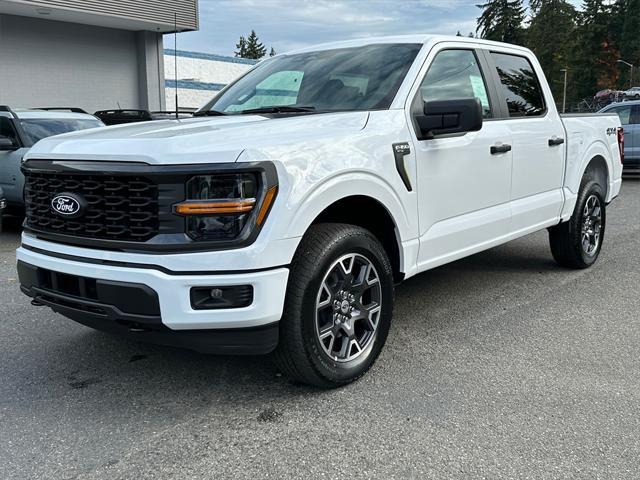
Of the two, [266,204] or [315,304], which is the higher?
[266,204]

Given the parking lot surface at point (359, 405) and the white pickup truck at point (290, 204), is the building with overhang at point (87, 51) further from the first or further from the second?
the parking lot surface at point (359, 405)

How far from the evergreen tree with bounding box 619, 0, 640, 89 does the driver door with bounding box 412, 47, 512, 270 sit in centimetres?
7548

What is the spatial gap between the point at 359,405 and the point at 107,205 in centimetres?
159

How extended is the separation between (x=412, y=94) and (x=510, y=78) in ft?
4.97

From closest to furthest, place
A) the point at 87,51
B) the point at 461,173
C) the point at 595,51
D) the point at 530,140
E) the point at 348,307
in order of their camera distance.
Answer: the point at 348,307 < the point at 461,173 < the point at 530,140 < the point at 87,51 < the point at 595,51

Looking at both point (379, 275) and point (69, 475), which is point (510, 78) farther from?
point (69, 475)

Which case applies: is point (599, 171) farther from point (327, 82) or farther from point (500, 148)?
point (327, 82)

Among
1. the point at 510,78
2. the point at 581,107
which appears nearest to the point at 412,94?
the point at 510,78

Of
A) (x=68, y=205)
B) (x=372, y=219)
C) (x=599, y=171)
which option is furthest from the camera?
(x=599, y=171)

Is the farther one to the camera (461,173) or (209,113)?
(209,113)

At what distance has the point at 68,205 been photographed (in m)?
3.13

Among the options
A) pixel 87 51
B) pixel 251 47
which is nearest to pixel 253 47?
pixel 251 47

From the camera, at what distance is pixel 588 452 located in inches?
110

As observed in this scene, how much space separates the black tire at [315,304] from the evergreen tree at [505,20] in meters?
86.5
